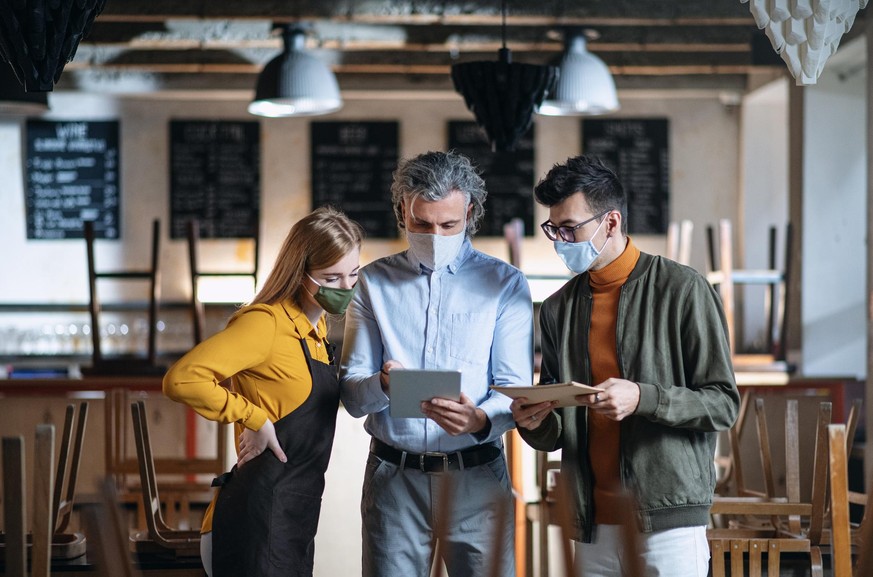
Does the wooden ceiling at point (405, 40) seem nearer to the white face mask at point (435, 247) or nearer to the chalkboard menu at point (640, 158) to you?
the chalkboard menu at point (640, 158)

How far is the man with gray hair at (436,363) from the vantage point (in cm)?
207

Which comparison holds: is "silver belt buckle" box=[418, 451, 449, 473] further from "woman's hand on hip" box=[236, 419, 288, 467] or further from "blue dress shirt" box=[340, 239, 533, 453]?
"woman's hand on hip" box=[236, 419, 288, 467]

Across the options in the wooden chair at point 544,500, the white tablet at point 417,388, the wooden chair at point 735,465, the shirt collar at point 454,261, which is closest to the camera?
the white tablet at point 417,388

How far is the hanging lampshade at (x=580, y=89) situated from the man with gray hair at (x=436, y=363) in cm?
280

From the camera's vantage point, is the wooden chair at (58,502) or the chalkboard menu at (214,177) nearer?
the wooden chair at (58,502)

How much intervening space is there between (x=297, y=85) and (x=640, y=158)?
3338mm

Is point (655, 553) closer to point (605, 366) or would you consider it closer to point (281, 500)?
point (605, 366)

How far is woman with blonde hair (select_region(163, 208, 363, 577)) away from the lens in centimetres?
197

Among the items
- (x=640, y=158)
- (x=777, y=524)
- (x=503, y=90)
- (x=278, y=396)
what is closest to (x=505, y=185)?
(x=640, y=158)

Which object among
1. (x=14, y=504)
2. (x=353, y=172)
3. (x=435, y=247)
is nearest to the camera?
(x=14, y=504)

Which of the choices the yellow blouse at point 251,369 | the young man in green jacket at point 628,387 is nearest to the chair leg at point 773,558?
the young man in green jacket at point 628,387

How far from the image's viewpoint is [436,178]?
210 cm

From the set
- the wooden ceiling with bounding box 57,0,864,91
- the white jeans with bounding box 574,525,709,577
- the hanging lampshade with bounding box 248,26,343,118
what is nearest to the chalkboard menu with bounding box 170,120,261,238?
the wooden ceiling with bounding box 57,0,864,91

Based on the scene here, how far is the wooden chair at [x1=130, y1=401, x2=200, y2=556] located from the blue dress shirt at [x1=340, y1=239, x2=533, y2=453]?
0.82 metres
